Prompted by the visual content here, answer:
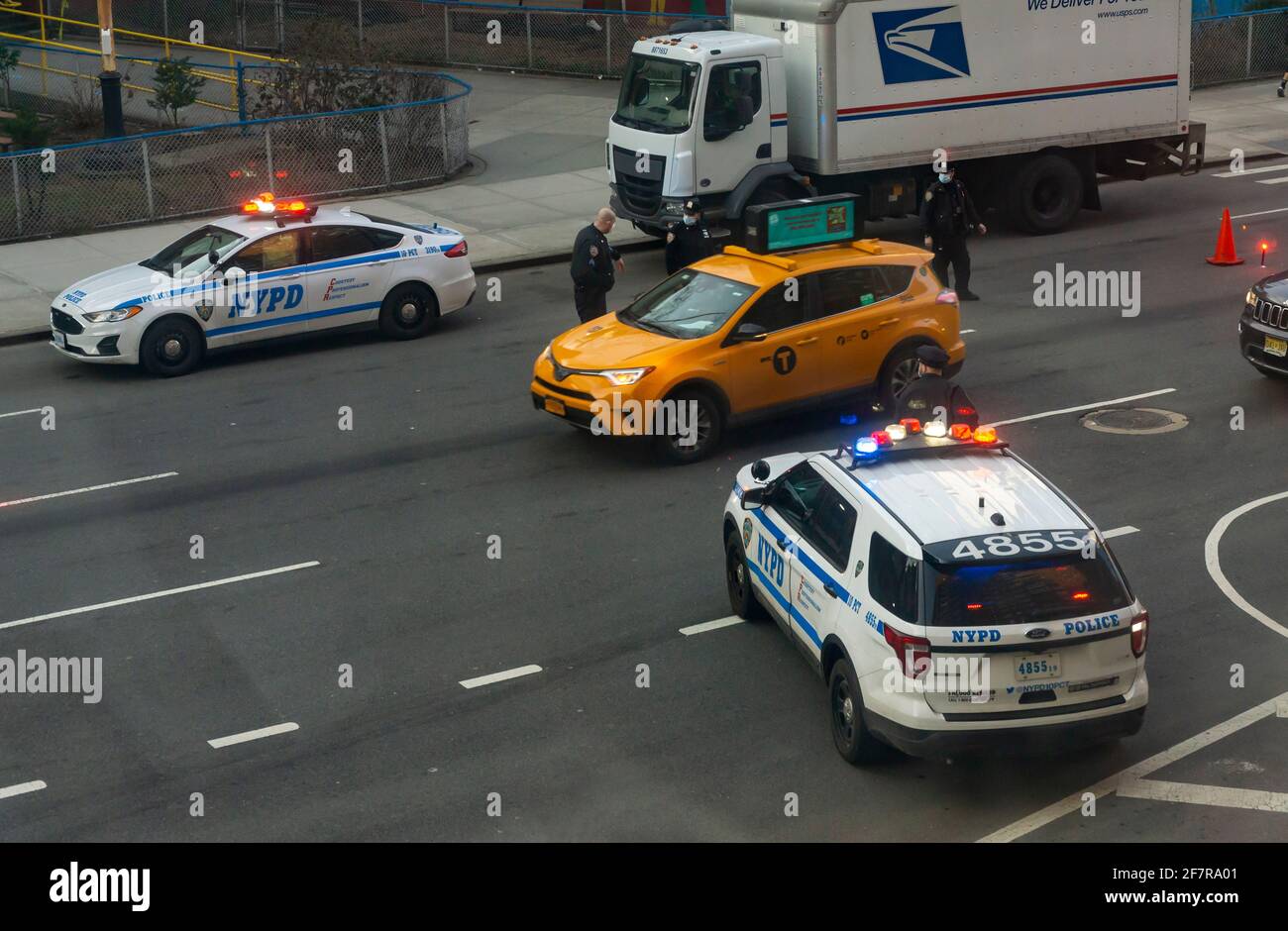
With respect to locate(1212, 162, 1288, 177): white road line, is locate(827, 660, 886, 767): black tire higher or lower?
lower

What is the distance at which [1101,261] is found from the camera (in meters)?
20.7

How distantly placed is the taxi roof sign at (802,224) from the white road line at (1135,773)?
21.6 ft

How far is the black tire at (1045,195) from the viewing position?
22.3m

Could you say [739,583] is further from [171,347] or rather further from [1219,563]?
[171,347]

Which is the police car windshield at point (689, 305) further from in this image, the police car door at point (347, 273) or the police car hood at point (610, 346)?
the police car door at point (347, 273)

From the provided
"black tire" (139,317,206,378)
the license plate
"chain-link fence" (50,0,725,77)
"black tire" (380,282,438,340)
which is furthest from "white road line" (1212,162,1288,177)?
the license plate

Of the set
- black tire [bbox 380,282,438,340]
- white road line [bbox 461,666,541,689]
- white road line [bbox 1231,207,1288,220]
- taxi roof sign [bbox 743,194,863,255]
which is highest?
taxi roof sign [bbox 743,194,863,255]

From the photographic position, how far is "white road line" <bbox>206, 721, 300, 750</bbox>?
30.6 feet

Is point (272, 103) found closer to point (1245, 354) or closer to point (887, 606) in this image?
point (1245, 354)

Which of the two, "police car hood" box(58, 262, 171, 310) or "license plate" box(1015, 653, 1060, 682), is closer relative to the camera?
"license plate" box(1015, 653, 1060, 682)

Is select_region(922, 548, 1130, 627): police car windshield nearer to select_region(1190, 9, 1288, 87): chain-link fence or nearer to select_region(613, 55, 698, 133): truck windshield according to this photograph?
select_region(613, 55, 698, 133): truck windshield

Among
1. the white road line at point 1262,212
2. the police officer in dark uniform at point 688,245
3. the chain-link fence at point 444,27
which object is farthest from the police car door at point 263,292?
the chain-link fence at point 444,27

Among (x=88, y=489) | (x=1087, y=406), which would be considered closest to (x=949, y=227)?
(x=1087, y=406)

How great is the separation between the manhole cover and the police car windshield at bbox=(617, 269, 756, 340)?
3.51 meters
